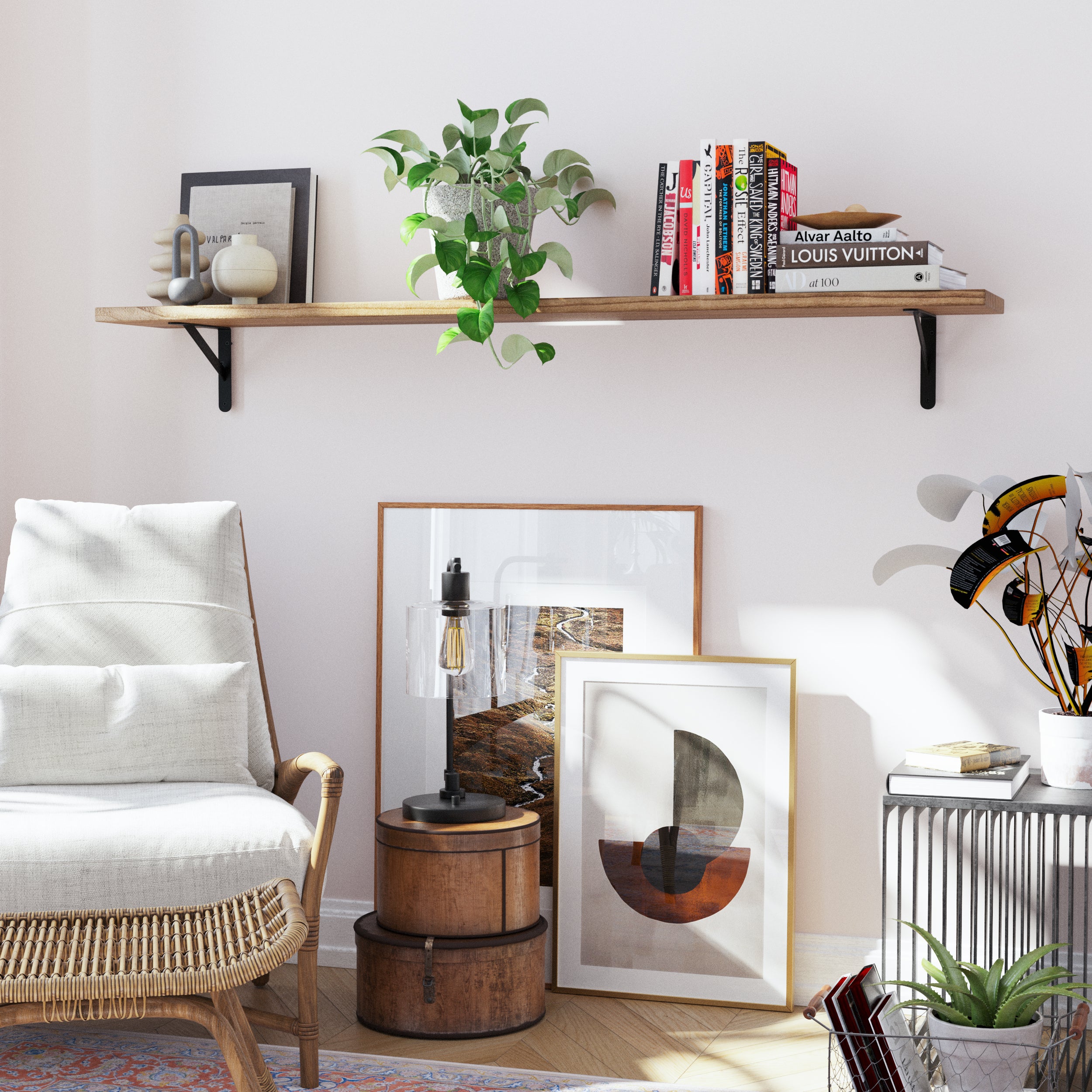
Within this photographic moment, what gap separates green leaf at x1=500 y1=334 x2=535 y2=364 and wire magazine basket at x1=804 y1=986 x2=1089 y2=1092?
126 cm

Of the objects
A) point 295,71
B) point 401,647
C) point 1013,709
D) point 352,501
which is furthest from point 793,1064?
point 295,71

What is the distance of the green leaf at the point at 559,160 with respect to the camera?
8.32ft

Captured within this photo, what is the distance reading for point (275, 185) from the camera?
2.76 meters

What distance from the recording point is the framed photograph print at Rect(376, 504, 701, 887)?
103 inches

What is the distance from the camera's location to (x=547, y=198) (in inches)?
96.0

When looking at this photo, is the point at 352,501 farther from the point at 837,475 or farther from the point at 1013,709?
the point at 1013,709

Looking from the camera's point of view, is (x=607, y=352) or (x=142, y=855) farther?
(x=607, y=352)

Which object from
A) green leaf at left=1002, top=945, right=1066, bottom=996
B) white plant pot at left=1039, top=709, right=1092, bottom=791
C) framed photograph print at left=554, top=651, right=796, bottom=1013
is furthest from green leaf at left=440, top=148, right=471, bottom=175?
green leaf at left=1002, top=945, right=1066, bottom=996

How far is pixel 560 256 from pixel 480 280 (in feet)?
0.62

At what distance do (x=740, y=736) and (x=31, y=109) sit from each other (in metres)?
2.14

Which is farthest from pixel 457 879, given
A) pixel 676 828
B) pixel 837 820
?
pixel 837 820

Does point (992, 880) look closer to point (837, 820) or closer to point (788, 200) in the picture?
point (837, 820)

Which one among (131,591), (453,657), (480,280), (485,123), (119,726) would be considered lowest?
(119,726)

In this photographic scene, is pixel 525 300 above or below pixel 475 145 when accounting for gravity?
below
